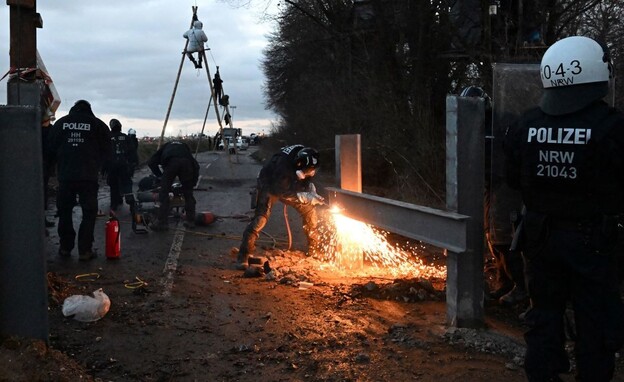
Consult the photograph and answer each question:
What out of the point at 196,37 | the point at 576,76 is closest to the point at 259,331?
the point at 576,76

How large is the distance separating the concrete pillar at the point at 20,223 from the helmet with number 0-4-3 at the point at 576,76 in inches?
137

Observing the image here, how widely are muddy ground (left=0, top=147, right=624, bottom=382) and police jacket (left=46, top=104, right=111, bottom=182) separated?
127cm

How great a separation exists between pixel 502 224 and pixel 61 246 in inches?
243

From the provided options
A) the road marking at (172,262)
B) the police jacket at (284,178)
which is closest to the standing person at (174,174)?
the road marking at (172,262)

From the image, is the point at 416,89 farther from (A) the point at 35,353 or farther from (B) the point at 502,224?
(A) the point at 35,353

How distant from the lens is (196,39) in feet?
60.7

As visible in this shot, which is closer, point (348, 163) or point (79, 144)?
point (348, 163)

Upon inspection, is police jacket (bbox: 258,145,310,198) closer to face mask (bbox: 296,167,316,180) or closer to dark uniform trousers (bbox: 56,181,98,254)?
face mask (bbox: 296,167,316,180)

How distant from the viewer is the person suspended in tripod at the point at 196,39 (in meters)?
18.5

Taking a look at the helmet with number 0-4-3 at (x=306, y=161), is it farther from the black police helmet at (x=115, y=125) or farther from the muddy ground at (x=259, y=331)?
the black police helmet at (x=115, y=125)

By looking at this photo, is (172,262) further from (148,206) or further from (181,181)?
(148,206)

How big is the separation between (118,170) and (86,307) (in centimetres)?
883

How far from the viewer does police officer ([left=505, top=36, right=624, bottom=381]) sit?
374cm

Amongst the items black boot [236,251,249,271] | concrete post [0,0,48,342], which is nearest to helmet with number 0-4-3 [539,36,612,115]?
concrete post [0,0,48,342]
